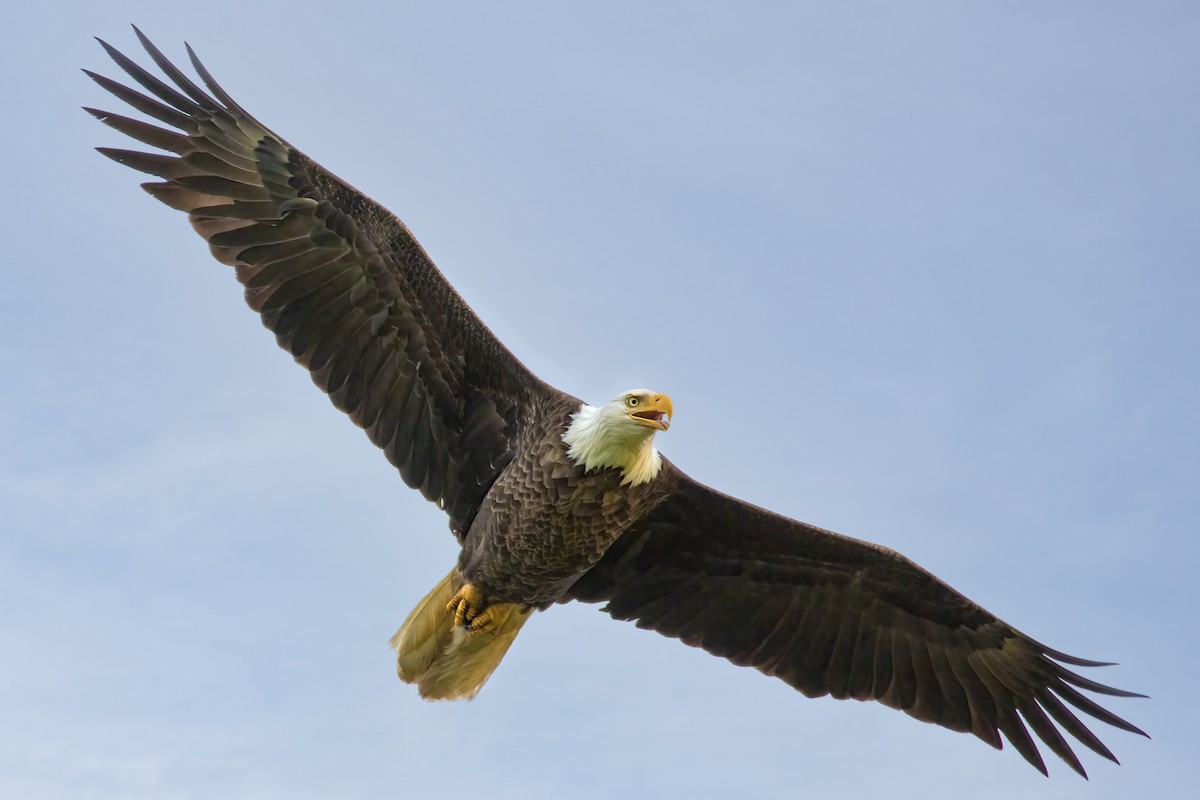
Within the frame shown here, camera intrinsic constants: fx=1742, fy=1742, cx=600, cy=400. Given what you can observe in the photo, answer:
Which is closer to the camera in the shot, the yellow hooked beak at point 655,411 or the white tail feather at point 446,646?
the yellow hooked beak at point 655,411

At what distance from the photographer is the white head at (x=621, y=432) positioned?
9.85 meters

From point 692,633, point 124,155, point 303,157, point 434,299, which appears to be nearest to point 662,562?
point 692,633

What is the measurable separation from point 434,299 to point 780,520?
2.65 m

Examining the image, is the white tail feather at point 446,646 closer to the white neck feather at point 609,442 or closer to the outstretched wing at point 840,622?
the outstretched wing at point 840,622

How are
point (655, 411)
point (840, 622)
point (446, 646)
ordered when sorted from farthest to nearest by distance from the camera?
point (840, 622), point (446, 646), point (655, 411)

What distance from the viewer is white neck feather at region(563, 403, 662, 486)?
9.88 m

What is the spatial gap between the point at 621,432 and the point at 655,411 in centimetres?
23

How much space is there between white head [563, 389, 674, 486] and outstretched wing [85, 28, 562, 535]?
1.82 feet

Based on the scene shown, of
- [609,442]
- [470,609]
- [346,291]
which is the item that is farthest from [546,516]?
[346,291]

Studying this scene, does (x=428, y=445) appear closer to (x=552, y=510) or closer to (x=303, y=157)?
(x=552, y=510)

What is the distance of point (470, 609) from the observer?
1066cm

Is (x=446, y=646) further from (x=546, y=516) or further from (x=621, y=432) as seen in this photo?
(x=621, y=432)

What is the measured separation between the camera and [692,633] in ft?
37.8

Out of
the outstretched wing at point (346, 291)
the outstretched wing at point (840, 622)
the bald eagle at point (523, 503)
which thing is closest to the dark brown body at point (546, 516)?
the bald eagle at point (523, 503)
